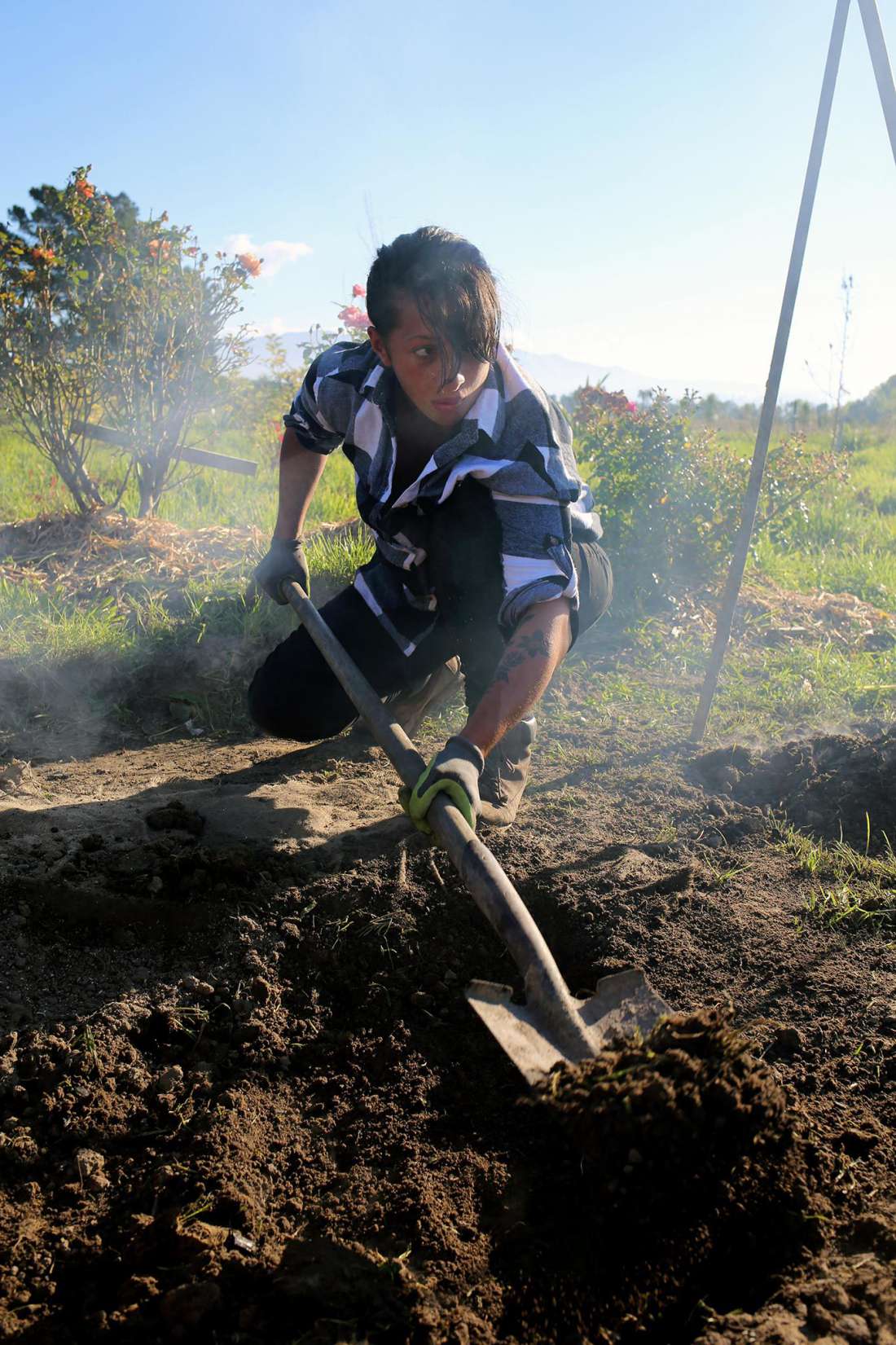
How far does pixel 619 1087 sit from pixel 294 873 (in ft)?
3.83

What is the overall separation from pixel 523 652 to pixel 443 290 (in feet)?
3.04

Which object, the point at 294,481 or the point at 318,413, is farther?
the point at 294,481

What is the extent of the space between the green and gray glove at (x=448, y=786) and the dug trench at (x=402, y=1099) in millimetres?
375

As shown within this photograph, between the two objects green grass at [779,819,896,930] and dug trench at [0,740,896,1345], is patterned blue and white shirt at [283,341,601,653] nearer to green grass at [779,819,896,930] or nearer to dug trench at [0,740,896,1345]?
dug trench at [0,740,896,1345]

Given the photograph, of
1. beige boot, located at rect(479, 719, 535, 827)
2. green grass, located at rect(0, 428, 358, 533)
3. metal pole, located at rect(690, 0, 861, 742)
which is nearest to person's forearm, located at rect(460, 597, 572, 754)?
beige boot, located at rect(479, 719, 535, 827)

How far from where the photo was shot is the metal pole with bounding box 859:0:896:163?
2979mm

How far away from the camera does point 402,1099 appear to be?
1.92 m

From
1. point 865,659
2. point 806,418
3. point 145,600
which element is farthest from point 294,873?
point 806,418

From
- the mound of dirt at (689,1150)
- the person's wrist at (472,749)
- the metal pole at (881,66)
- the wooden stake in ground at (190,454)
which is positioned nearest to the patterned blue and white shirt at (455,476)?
the person's wrist at (472,749)

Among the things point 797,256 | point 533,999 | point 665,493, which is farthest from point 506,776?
point 665,493

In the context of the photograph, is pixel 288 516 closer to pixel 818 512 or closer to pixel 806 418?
pixel 818 512

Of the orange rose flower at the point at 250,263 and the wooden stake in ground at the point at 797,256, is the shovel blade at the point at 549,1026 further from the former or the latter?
the orange rose flower at the point at 250,263

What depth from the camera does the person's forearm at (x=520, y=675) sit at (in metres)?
2.28

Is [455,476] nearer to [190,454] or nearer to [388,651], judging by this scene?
[388,651]
